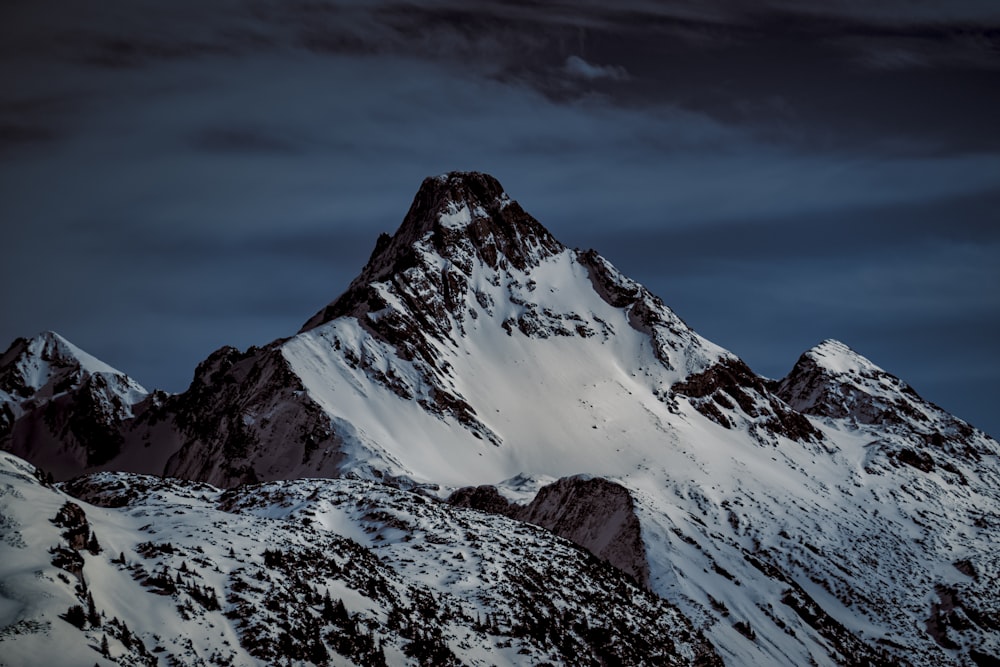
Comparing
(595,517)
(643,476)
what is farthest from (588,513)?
(643,476)

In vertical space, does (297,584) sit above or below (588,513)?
below

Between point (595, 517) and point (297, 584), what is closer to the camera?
point (297, 584)

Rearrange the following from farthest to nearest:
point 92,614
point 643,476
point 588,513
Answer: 1. point 643,476
2. point 588,513
3. point 92,614

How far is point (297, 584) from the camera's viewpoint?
171 feet

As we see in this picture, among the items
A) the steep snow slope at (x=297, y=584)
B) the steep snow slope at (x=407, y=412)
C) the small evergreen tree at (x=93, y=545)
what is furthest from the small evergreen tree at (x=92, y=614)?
the steep snow slope at (x=407, y=412)

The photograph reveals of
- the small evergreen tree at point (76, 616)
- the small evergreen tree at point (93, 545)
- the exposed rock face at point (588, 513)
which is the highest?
the exposed rock face at point (588, 513)

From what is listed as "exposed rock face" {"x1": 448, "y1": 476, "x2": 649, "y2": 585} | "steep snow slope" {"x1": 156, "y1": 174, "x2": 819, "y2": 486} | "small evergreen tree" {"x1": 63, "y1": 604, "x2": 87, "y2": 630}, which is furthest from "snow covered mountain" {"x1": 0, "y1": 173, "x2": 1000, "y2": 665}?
"small evergreen tree" {"x1": 63, "y1": 604, "x2": 87, "y2": 630}

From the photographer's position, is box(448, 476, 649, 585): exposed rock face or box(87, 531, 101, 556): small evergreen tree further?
box(448, 476, 649, 585): exposed rock face

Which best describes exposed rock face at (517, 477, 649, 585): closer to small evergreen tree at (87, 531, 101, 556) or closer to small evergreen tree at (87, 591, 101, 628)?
small evergreen tree at (87, 531, 101, 556)

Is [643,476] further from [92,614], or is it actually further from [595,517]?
[92,614]

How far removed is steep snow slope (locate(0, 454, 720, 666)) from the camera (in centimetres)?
4153

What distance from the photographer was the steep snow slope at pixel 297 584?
136 ft

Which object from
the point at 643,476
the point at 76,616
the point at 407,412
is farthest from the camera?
the point at 407,412

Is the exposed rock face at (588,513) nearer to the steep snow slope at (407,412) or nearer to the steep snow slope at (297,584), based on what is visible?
the steep snow slope at (407,412)
